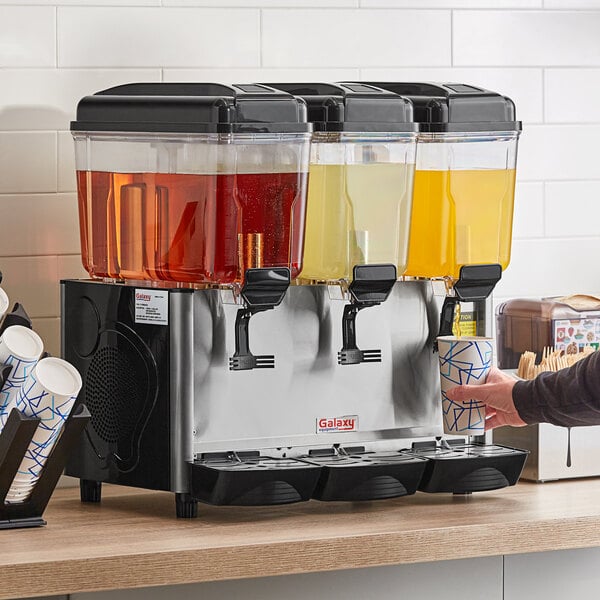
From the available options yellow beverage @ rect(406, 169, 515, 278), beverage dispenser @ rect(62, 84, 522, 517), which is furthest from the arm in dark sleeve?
yellow beverage @ rect(406, 169, 515, 278)

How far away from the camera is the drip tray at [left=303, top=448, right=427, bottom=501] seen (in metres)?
1.82

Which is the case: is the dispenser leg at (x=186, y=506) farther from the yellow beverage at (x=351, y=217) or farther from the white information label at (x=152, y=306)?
the yellow beverage at (x=351, y=217)

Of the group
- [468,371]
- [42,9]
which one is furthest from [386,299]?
[42,9]

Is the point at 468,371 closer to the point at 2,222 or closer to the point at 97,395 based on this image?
the point at 97,395

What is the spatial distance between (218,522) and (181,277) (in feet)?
1.15

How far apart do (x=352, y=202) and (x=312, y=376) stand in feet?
0.86

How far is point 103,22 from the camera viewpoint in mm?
2168

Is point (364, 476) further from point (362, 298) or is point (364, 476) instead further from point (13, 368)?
point (13, 368)

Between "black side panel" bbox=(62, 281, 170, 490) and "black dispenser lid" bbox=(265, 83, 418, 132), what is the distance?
1.21ft

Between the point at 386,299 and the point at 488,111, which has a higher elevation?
the point at 488,111

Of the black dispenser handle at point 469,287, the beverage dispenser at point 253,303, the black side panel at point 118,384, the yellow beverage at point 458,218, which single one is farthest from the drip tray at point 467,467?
the black side panel at point 118,384

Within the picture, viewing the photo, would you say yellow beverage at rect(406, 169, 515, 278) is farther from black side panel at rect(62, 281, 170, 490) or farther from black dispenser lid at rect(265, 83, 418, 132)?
black side panel at rect(62, 281, 170, 490)

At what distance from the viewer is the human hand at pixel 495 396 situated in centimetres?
188

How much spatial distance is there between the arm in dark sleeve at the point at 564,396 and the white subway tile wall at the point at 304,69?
60 centimetres
